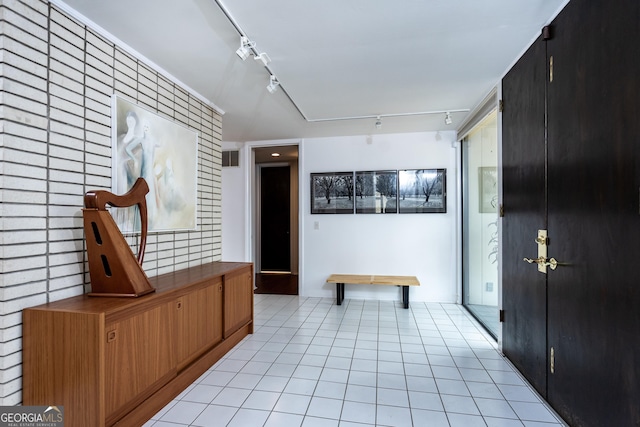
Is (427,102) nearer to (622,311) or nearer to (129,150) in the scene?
(622,311)

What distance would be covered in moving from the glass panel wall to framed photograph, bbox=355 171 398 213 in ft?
3.19

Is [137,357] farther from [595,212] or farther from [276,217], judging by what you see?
[276,217]

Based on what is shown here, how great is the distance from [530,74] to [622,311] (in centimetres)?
165

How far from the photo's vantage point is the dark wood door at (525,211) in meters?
2.02

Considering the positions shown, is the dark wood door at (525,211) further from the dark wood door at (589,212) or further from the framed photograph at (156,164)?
the framed photograph at (156,164)

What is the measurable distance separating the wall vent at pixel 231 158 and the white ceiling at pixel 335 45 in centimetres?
156

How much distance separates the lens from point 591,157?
5.04 ft

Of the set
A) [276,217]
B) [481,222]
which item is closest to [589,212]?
[481,222]

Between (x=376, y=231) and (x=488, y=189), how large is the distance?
1.64 metres

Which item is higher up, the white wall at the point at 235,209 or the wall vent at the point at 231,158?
the wall vent at the point at 231,158

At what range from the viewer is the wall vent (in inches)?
191

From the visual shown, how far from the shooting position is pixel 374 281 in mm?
4109

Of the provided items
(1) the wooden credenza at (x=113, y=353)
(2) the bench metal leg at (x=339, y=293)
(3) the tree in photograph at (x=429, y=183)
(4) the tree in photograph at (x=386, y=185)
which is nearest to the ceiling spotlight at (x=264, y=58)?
(1) the wooden credenza at (x=113, y=353)

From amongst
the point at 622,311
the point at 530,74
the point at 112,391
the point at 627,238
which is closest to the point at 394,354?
the point at 622,311
